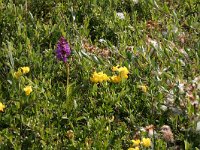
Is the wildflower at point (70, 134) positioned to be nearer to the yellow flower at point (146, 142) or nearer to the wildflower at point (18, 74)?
the yellow flower at point (146, 142)

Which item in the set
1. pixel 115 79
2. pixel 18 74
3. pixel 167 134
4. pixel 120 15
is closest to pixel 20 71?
pixel 18 74

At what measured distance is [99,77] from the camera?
3100 millimetres

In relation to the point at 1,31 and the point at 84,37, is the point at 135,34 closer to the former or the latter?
the point at 84,37

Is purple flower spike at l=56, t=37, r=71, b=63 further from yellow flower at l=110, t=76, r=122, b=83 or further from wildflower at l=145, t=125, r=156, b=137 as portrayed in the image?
wildflower at l=145, t=125, r=156, b=137

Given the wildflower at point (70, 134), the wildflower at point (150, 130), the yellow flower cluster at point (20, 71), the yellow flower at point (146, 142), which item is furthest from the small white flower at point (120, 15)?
the yellow flower at point (146, 142)

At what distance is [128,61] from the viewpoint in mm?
3561

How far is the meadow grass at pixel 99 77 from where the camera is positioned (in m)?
2.96

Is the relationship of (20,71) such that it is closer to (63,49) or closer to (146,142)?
(63,49)

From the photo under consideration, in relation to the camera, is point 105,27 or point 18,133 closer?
point 18,133

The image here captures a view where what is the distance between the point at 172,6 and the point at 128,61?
1099 millimetres

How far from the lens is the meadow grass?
296 centimetres

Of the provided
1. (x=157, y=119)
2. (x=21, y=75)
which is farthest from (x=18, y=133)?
(x=157, y=119)

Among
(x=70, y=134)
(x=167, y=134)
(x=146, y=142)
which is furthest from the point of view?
(x=167, y=134)

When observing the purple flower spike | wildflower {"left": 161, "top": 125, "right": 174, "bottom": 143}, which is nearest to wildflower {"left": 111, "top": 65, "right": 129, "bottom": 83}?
the purple flower spike
